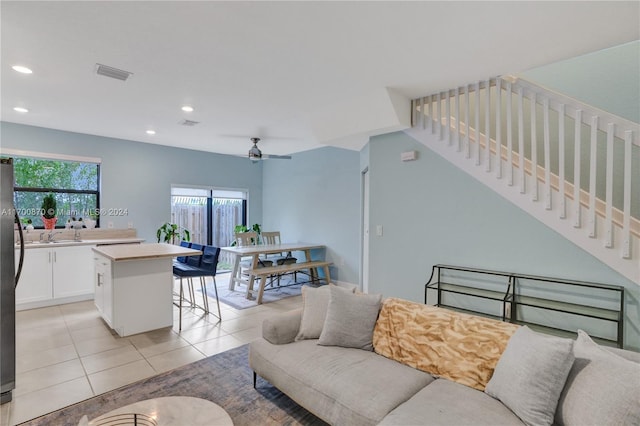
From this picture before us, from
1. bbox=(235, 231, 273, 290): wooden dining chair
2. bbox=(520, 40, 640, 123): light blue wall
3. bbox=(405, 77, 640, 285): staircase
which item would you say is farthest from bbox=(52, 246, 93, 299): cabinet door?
bbox=(520, 40, 640, 123): light blue wall

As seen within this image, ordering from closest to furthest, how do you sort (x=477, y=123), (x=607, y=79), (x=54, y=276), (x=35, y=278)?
(x=607, y=79) < (x=477, y=123) < (x=35, y=278) < (x=54, y=276)

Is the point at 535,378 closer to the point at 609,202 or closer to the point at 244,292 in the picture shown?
the point at 609,202

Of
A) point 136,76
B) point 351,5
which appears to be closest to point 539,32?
point 351,5

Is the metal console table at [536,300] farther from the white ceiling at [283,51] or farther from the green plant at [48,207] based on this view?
the green plant at [48,207]

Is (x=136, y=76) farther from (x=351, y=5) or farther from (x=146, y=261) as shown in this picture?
(x=351, y=5)

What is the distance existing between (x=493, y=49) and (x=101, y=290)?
4692 mm

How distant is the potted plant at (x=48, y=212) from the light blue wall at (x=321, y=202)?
3.83 metres

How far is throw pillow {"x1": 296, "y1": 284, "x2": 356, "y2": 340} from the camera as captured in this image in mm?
2379

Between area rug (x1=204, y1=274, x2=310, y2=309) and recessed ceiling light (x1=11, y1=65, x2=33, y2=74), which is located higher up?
recessed ceiling light (x1=11, y1=65, x2=33, y2=74)

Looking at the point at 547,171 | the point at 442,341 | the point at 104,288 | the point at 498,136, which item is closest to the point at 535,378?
the point at 442,341

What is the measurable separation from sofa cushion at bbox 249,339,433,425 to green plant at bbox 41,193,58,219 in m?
4.38

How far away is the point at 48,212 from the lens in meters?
4.67

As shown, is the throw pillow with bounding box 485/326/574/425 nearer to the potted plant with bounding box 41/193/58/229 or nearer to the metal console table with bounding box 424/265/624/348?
the metal console table with bounding box 424/265/624/348

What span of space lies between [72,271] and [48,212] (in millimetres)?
998
